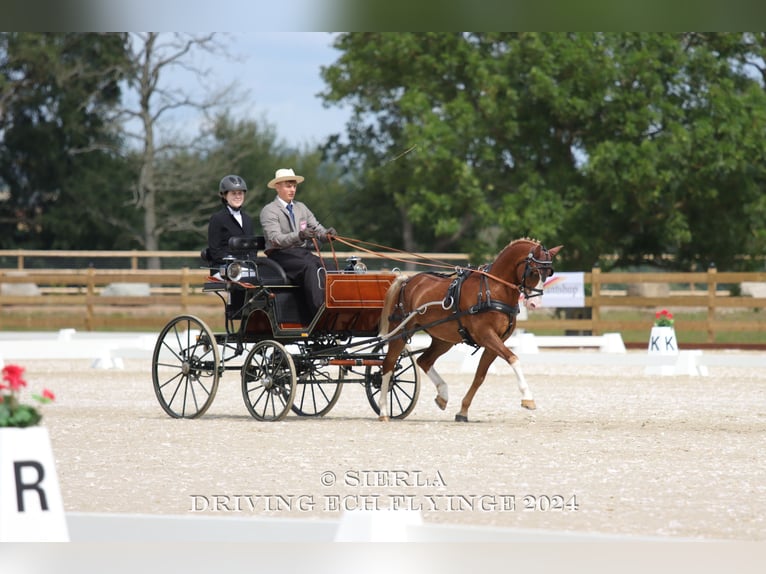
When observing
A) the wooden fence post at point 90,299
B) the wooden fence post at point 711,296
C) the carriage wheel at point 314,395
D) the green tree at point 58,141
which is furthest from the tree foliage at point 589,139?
the carriage wheel at point 314,395

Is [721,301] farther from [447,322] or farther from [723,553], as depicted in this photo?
[723,553]

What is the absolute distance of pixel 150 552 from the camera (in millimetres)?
5160

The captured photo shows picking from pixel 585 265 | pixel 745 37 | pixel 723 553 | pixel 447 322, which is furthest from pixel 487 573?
pixel 745 37

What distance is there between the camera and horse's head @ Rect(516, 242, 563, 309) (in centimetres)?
1018

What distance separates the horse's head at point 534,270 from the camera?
10.2 m

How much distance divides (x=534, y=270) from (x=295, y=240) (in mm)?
1801

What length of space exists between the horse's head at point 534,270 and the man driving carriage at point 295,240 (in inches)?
57.4

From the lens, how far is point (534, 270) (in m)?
10.2

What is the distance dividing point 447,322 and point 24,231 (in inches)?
1046

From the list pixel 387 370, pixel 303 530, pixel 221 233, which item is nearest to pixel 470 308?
pixel 387 370

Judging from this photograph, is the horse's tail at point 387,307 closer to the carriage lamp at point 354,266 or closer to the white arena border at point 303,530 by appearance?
the carriage lamp at point 354,266

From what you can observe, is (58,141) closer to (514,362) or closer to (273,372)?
(273,372)

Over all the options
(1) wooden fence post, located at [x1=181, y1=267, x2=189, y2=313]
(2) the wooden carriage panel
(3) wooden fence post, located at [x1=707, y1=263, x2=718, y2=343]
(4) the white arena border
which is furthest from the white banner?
(4) the white arena border

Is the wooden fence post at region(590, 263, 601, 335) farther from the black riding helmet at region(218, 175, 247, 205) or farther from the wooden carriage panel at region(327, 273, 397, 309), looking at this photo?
the black riding helmet at region(218, 175, 247, 205)
